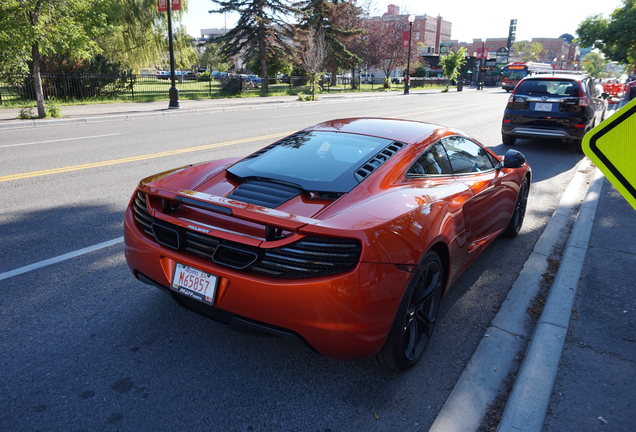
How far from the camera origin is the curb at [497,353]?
252 cm

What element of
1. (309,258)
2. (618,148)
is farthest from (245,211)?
(618,148)

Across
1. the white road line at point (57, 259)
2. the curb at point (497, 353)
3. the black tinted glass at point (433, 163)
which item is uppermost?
the black tinted glass at point (433, 163)

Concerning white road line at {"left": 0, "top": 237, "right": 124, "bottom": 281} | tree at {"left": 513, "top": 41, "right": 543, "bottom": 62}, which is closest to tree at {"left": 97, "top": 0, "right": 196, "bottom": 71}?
white road line at {"left": 0, "top": 237, "right": 124, "bottom": 281}

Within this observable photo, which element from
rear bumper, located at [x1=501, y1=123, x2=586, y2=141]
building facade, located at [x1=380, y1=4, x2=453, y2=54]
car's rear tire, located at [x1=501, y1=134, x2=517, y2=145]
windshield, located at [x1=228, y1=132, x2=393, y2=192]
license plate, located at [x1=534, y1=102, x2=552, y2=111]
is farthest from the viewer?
building facade, located at [x1=380, y1=4, x2=453, y2=54]

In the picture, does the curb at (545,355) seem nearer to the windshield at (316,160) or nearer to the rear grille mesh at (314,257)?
the rear grille mesh at (314,257)

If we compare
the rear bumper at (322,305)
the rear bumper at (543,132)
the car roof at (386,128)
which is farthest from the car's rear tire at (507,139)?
the rear bumper at (322,305)

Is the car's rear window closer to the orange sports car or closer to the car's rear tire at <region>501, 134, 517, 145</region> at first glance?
the car's rear tire at <region>501, 134, 517, 145</region>

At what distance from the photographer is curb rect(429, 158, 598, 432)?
2.52 metres

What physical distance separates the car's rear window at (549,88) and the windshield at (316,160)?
28.3 feet

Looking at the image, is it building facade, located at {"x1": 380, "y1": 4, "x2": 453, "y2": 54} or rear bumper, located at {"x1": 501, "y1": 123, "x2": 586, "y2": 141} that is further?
building facade, located at {"x1": 380, "y1": 4, "x2": 453, "y2": 54}

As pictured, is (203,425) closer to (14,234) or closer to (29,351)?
(29,351)

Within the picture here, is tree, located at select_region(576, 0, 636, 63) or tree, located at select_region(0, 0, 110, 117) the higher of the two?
tree, located at select_region(576, 0, 636, 63)

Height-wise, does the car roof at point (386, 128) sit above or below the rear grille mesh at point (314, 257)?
above

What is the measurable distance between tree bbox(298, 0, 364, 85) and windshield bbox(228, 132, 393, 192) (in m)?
42.9
